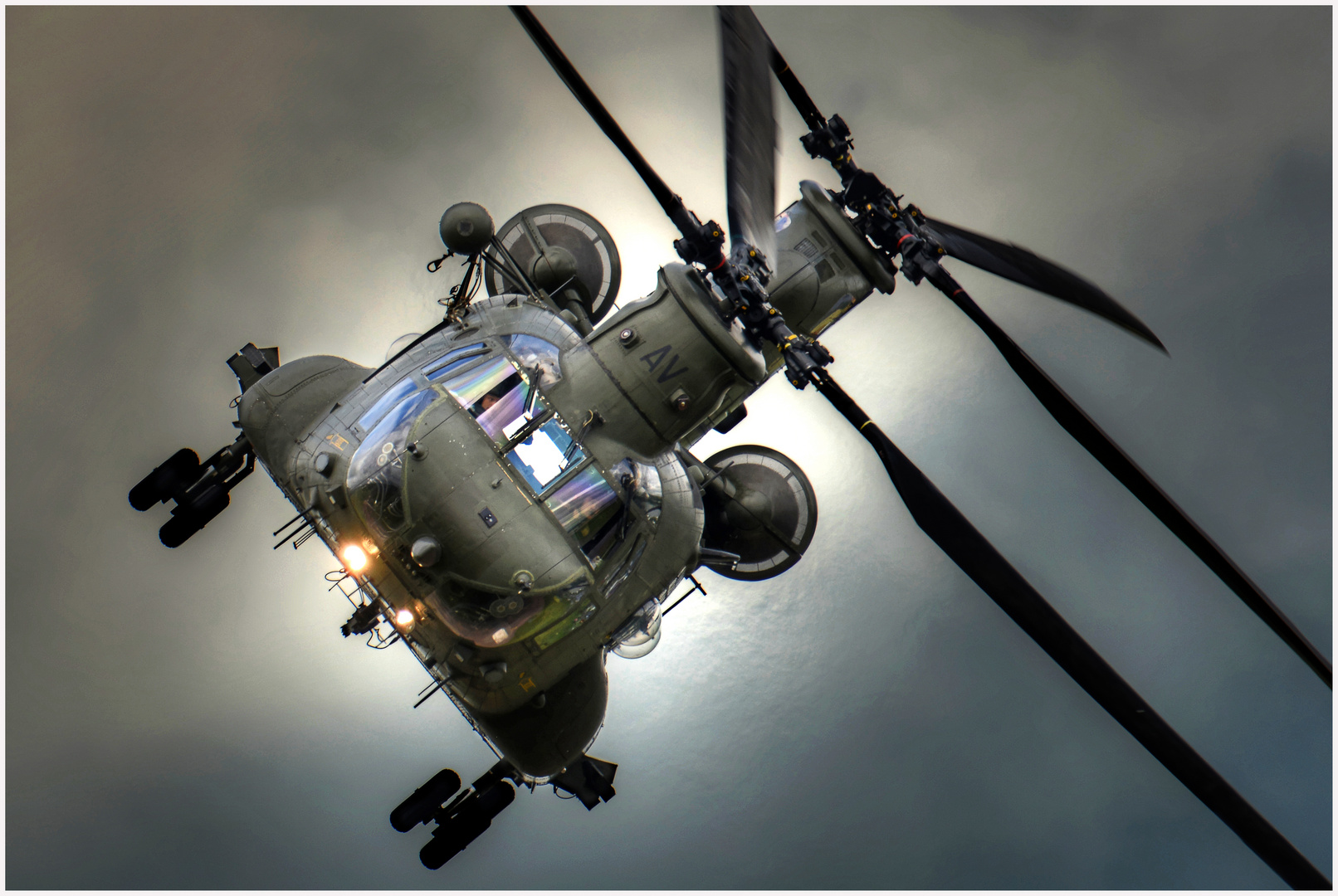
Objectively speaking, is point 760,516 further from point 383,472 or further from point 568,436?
point 383,472

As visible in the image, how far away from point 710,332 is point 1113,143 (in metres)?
12.2

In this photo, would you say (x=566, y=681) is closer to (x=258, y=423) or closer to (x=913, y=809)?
(x=258, y=423)

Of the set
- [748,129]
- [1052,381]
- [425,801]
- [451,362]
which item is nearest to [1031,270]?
[1052,381]

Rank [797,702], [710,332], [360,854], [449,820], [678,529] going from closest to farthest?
[710,332], [678,529], [449,820], [360,854], [797,702]

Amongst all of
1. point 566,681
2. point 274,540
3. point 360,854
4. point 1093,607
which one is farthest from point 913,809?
point 274,540

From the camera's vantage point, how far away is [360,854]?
19250mm

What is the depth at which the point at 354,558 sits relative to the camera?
13.6m

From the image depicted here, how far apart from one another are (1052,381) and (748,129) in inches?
203

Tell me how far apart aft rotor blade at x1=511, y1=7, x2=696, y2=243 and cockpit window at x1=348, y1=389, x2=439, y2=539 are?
457cm

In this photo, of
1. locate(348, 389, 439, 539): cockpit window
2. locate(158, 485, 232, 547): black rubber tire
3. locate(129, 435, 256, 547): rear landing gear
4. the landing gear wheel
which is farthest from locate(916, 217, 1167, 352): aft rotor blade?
locate(158, 485, 232, 547): black rubber tire

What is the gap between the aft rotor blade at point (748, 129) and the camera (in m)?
10.2

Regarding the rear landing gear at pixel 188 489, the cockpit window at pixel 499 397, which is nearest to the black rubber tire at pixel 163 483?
the rear landing gear at pixel 188 489

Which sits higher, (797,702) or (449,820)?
(449,820)

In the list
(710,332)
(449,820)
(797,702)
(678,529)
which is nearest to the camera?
(710,332)
